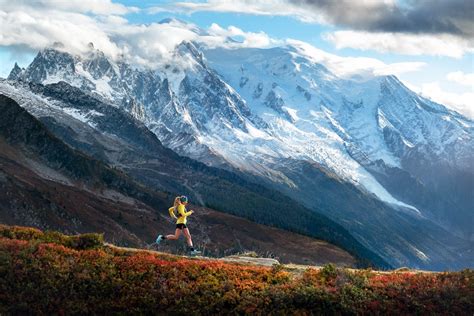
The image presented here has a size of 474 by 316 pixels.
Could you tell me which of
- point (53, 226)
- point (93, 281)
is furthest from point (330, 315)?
point (53, 226)

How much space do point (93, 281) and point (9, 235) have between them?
9.70 metres

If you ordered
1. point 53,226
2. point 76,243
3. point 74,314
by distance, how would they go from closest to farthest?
point 74,314 < point 76,243 < point 53,226

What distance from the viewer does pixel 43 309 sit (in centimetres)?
2862

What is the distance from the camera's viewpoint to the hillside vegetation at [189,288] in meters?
29.1

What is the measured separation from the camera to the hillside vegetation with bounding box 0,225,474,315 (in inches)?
1147

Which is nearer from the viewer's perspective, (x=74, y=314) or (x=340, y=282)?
(x=74, y=314)

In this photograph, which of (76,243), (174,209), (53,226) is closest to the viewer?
(76,243)

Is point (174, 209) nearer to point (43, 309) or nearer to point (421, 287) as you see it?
point (43, 309)

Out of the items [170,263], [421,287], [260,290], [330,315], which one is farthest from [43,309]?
[421,287]

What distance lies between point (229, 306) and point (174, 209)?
13593 mm

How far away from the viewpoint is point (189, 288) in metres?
30.4

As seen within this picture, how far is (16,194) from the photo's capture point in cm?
18638

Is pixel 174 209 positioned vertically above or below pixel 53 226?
above

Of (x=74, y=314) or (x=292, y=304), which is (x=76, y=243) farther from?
(x=292, y=304)
